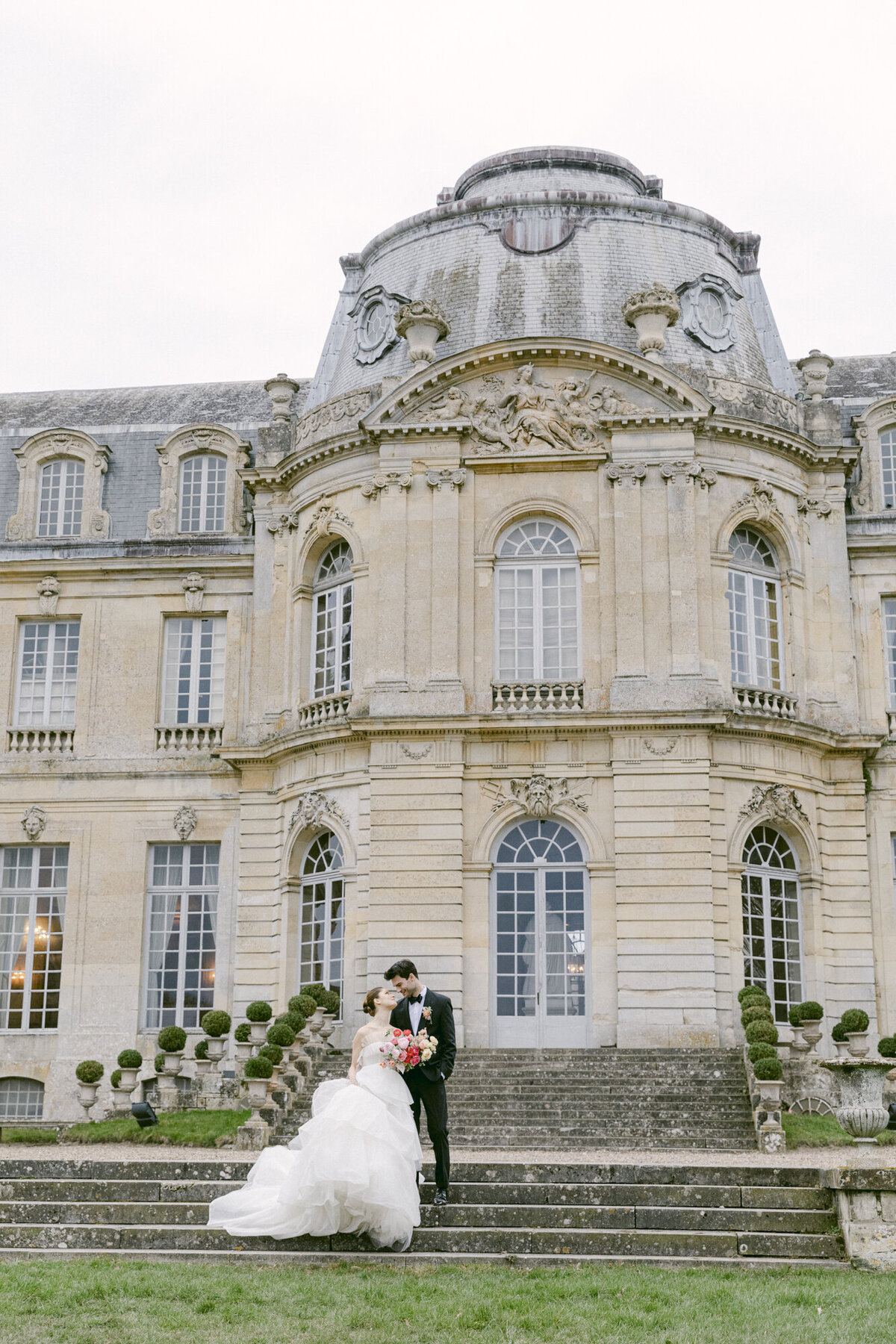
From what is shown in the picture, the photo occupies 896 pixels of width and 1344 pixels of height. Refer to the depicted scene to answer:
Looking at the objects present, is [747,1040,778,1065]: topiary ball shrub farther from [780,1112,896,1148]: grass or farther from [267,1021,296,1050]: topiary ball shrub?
[267,1021,296,1050]: topiary ball shrub

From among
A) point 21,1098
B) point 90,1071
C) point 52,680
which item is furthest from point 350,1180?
point 52,680

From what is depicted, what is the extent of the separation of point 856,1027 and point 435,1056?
33.9 ft

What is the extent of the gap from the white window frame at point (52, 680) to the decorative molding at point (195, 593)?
190 centimetres

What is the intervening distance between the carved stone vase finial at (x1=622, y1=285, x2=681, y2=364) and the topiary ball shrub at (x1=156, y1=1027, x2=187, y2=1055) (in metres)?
11.2

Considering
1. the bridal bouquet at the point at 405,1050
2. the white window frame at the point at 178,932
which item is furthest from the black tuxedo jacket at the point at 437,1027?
the white window frame at the point at 178,932

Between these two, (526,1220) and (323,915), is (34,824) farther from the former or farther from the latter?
(526,1220)

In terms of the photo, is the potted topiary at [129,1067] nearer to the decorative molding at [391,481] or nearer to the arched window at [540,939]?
the arched window at [540,939]

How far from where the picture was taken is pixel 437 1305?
8969 mm

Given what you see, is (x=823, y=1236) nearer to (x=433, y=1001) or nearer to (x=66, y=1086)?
(x=433, y=1001)

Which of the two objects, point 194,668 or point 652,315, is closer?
point 652,315

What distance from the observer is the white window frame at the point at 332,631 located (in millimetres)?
22953

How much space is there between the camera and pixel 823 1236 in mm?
10422

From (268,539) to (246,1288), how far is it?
1620 centimetres

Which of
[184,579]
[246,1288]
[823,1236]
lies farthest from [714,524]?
[246,1288]
